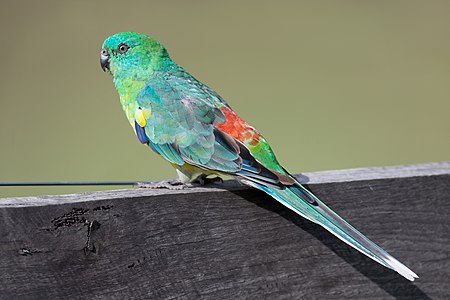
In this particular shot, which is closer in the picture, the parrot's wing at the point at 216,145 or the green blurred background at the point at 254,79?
the parrot's wing at the point at 216,145

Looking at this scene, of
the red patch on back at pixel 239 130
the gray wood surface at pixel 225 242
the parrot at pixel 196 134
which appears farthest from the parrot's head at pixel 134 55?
the gray wood surface at pixel 225 242

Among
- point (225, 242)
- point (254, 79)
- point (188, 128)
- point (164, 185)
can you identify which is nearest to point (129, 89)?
point (188, 128)

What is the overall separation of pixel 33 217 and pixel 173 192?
486mm

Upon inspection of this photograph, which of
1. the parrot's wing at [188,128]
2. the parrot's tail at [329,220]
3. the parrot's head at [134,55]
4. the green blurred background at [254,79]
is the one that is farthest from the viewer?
the green blurred background at [254,79]

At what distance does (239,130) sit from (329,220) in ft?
2.23

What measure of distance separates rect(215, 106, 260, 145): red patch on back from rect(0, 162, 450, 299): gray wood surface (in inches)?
13.0

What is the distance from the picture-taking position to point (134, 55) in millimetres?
3928

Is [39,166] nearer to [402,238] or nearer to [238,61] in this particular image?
[238,61]

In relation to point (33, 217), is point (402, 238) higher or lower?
lower

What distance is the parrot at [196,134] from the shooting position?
2699 mm

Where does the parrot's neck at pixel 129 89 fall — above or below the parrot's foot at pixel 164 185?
above

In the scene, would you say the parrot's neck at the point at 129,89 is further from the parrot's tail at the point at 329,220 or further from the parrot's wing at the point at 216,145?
the parrot's tail at the point at 329,220

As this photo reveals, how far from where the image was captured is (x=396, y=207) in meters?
2.92


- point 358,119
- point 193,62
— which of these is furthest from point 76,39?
point 358,119
